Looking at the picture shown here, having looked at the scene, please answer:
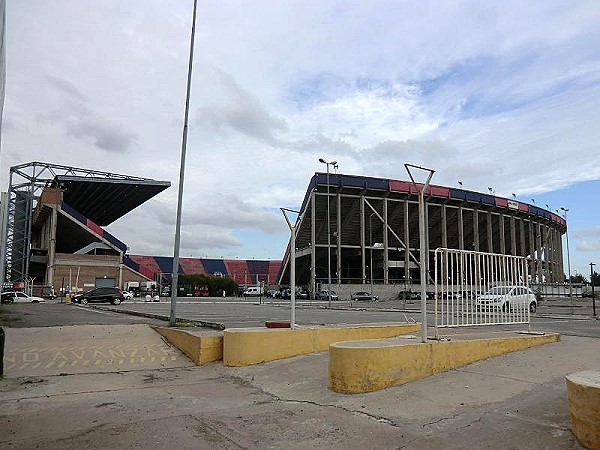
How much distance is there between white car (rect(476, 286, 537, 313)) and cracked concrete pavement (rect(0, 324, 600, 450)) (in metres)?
1.08

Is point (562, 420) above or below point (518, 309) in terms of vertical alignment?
below

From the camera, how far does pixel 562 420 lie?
5496 mm

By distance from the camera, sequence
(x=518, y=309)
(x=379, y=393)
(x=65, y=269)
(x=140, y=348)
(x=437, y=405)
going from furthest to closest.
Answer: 1. (x=65, y=269)
2. (x=140, y=348)
3. (x=518, y=309)
4. (x=379, y=393)
5. (x=437, y=405)

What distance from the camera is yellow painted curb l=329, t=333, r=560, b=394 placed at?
7301 mm

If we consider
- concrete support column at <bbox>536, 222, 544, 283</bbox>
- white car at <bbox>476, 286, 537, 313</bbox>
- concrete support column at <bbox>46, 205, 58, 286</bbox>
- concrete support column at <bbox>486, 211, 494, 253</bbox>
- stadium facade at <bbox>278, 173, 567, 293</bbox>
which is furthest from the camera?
concrete support column at <bbox>536, 222, 544, 283</bbox>

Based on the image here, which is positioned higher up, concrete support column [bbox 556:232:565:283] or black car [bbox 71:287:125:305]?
concrete support column [bbox 556:232:565:283]

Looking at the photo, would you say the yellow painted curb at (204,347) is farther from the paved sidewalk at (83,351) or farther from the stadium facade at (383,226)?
the stadium facade at (383,226)

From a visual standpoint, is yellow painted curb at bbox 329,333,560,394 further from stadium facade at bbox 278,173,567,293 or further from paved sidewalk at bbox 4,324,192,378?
stadium facade at bbox 278,173,567,293

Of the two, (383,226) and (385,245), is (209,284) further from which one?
(383,226)

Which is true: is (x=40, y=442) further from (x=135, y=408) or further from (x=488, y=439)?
(x=488, y=439)

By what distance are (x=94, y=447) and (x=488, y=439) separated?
160 inches

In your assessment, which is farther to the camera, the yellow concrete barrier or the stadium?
the stadium

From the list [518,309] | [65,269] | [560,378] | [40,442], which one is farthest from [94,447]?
[65,269]

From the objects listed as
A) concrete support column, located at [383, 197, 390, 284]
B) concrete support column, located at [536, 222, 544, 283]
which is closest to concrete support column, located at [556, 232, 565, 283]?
concrete support column, located at [536, 222, 544, 283]
